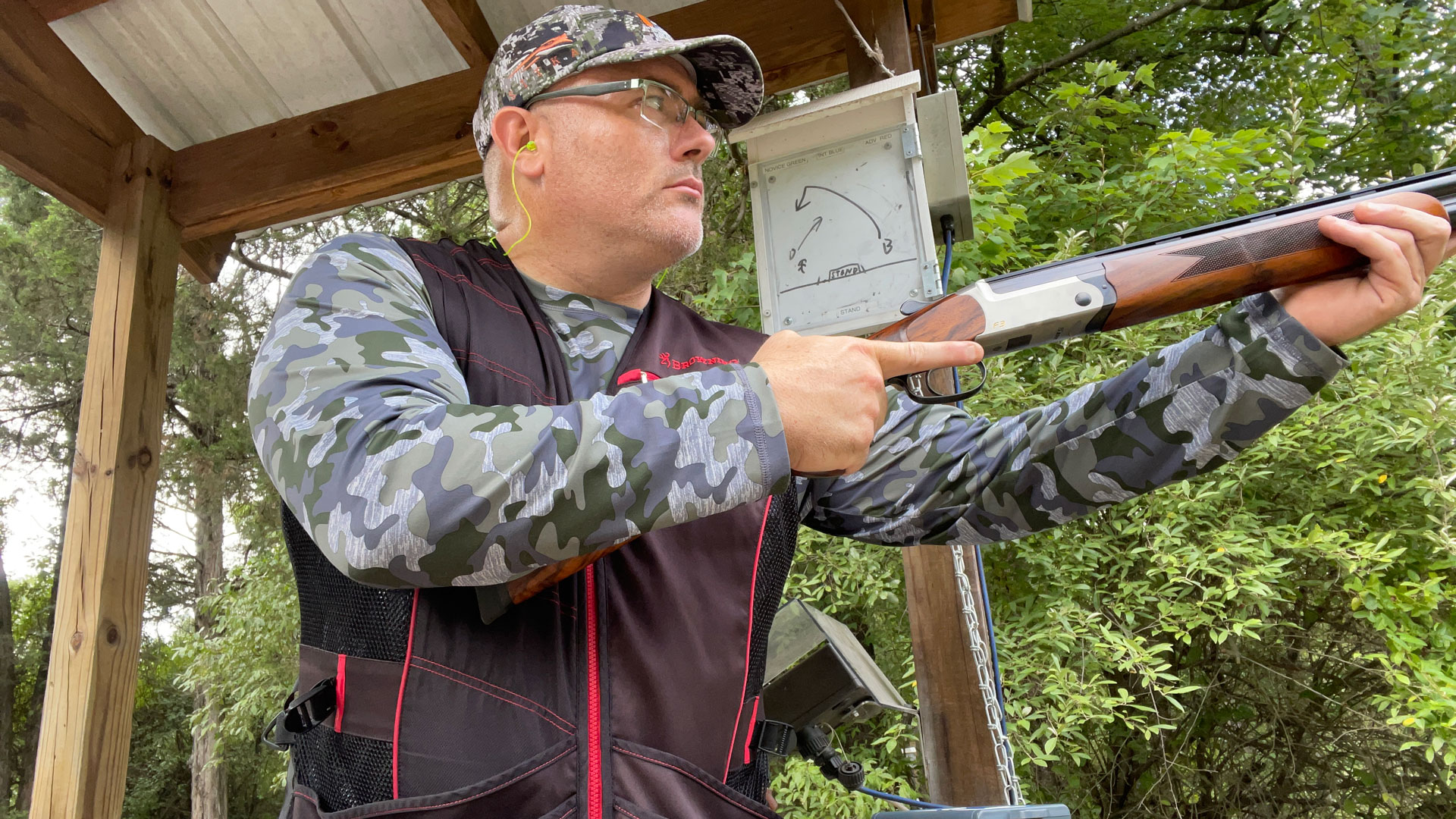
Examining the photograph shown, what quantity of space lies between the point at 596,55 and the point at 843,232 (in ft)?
3.28

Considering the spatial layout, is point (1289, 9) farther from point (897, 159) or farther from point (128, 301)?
point (128, 301)

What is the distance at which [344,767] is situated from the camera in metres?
1.15

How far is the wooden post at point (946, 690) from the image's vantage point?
2.42 metres

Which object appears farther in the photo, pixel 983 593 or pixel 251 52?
pixel 251 52

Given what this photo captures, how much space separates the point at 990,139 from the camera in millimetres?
4188

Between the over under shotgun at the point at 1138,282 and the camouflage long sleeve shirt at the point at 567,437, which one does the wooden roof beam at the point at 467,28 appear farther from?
the over under shotgun at the point at 1138,282

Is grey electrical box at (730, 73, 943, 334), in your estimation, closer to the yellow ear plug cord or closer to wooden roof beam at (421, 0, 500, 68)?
wooden roof beam at (421, 0, 500, 68)

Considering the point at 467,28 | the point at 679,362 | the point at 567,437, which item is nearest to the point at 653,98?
the point at 679,362

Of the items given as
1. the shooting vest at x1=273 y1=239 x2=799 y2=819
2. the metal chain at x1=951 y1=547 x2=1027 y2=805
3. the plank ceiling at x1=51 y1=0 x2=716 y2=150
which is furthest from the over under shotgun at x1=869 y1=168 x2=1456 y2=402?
the plank ceiling at x1=51 y1=0 x2=716 y2=150

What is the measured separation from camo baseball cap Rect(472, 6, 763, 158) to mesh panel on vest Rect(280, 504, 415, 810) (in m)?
0.88

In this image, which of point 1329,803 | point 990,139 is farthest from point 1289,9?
point 1329,803

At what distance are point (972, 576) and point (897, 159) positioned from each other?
3.64 feet

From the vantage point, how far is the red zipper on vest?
1104 millimetres

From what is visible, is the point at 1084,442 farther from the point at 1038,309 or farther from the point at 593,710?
the point at 593,710
